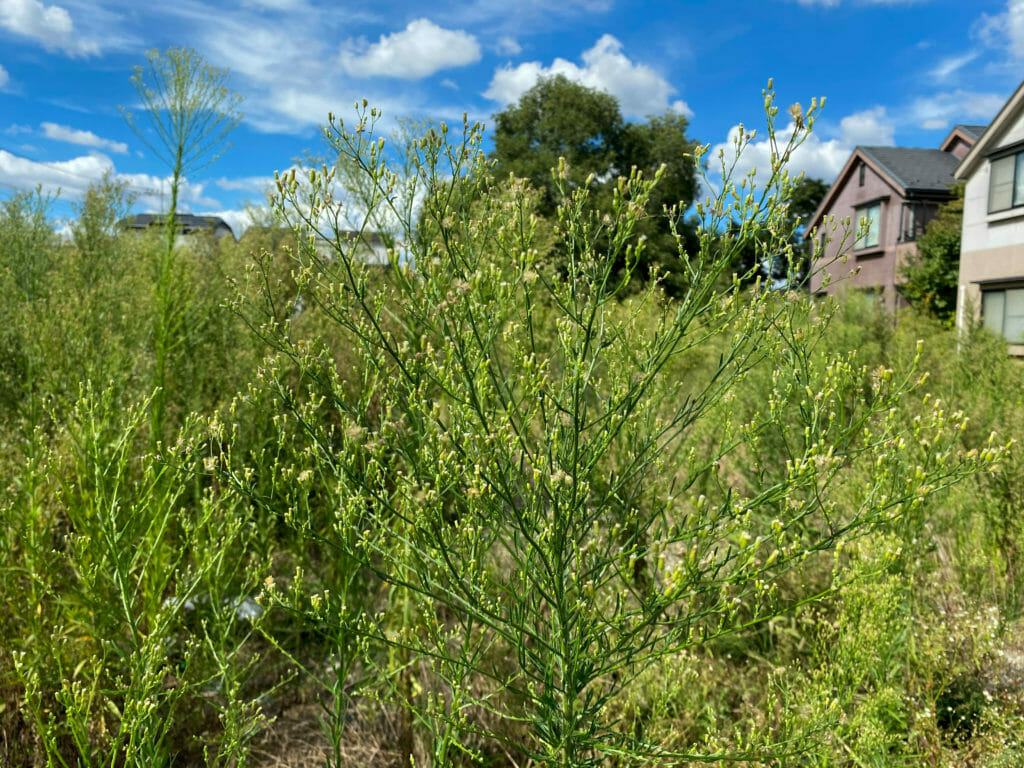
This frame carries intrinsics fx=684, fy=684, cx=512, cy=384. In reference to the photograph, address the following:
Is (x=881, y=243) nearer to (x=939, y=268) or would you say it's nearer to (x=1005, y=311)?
(x=939, y=268)

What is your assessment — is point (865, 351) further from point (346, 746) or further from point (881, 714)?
point (346, 746)

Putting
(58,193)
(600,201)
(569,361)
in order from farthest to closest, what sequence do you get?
(600,201) < (58,193) < (569,361)

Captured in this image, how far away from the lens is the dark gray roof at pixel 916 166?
2314 cm

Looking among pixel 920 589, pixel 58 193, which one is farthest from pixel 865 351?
pixel 58 193

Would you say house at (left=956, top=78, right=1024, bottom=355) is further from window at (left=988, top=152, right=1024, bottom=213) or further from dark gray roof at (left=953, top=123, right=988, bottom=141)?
dark gray roof at (left=953, top=123, right=988, bottom=141)

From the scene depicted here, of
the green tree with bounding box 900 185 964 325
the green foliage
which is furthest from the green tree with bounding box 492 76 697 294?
the green foliage

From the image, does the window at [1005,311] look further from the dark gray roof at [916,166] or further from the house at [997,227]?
the dark gray roof at [916,166]

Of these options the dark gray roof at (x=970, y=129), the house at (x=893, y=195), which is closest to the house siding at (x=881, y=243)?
the house at (x=893, y=195)

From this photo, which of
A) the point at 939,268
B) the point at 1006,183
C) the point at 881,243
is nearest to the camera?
the point at 1006,183

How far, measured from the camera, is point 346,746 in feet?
10.7

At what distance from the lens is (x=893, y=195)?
2359 cm

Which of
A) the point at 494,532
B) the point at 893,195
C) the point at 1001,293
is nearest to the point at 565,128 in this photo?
the point at 893,195

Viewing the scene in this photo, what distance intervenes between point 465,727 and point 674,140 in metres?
27.9

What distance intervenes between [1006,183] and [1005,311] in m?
2.89
